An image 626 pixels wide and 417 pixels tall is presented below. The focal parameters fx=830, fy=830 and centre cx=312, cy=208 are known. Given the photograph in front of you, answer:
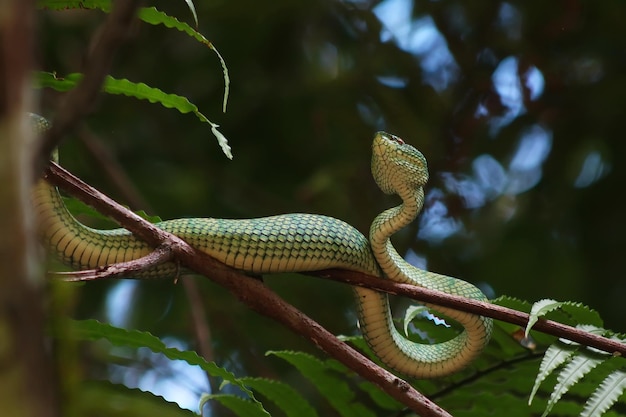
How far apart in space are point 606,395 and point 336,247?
0.65 m

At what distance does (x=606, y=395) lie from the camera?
5.06 feet

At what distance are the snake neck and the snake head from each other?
0.03m

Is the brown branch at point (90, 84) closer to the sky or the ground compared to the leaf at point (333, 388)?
closer to the sky

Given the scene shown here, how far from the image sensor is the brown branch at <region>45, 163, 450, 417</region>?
1.51 meters

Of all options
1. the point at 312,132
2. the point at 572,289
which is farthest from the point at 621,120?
the point at 312,132

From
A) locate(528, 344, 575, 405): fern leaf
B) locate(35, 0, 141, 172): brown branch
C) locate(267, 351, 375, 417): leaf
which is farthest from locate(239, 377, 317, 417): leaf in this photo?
locate(35, 0, 141, 172): brown branch

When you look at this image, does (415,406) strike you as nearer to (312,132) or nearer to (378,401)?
(378,401)

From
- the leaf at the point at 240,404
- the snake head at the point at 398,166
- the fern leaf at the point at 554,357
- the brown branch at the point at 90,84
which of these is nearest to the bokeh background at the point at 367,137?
the snake head at the point at 398,166

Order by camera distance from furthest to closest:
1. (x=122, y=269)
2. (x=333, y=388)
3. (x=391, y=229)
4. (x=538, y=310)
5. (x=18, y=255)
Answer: (x=333, y=388) → (x=391, y=229) → (x=538, y=310) → (x=122, y=269) → (x=18, y=255)

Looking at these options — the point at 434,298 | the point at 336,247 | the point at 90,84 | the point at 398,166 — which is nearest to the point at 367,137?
the point at 398,166

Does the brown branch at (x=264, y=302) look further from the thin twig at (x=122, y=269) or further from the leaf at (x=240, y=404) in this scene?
the leaf at (x=240, y=404)

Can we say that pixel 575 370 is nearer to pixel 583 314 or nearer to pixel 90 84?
pixel 583 314

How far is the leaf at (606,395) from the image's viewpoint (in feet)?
4.92

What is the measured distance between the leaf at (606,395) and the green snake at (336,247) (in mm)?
396
